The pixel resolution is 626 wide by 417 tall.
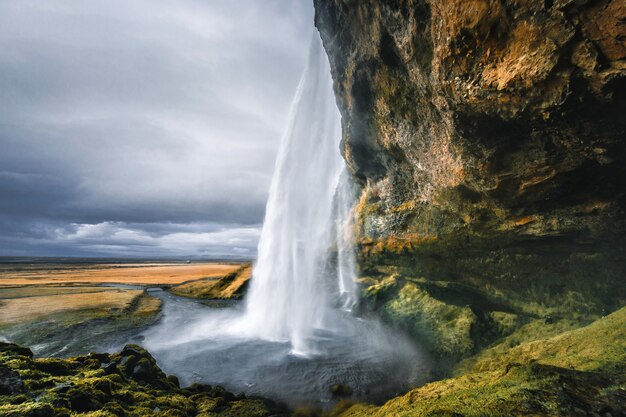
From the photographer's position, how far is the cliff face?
9398 millimetres

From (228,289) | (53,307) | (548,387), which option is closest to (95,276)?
(53,307)

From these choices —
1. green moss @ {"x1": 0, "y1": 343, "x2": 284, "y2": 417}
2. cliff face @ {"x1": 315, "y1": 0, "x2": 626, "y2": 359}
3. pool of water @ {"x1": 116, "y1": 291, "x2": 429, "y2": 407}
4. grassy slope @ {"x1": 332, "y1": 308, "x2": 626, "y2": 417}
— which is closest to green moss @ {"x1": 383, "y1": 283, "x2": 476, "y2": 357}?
cliff face @ {"x1": 315, "y1": 0, "x2": 626, "y2": 359}

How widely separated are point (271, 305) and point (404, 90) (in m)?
25.8

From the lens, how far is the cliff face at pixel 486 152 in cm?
940

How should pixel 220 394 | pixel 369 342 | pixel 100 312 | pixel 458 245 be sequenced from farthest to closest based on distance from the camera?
1. pixel 100 312
2. pixel 369 342
3. pixel 458 245
4. pixel 220 394

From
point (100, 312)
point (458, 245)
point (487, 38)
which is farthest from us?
point (100, 312)

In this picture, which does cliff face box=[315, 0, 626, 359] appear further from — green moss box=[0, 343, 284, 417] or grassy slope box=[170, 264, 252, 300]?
grassy slope box=[170, 264, 252, 300]

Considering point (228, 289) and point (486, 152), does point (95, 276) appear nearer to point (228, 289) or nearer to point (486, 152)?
point (228, 289)

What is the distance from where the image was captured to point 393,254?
1049 inches

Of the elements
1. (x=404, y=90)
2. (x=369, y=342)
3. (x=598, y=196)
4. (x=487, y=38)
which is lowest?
(x=369, y=342)

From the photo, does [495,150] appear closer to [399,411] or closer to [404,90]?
[404,90]

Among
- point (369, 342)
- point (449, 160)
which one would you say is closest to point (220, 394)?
point (369, 342)

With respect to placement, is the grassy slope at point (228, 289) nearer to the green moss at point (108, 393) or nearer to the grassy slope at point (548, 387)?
the green moss at point (108, 393)

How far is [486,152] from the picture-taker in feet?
45.4
